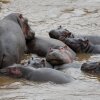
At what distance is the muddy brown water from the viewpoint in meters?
6.11

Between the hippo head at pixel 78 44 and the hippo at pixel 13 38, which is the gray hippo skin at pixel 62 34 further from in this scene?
the hippo at pixel 13 38

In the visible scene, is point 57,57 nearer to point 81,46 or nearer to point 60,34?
point 81,46

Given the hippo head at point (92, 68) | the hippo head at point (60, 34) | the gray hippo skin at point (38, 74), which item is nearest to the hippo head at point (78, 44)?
the hippo head at point (60, 34)

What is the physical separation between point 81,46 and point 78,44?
0.24 feet

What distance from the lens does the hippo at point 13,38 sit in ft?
24.5

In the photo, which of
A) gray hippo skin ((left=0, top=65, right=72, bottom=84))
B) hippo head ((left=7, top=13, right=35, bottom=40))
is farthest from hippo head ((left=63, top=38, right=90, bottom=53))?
gray hippo skin ((left=0, top=65, right=72, bottom=84))

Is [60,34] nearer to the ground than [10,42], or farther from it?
nearer to the ground

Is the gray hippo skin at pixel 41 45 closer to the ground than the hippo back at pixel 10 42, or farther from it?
closer to the ground

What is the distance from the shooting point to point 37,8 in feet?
47.1

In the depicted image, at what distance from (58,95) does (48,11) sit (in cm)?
784

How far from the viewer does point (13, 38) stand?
790 centimetres

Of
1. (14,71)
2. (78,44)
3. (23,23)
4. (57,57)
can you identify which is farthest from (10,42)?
(78,44)

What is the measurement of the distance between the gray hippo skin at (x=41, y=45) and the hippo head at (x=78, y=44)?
0.69 feet

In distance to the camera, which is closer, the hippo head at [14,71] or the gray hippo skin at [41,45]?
the hippo head at [14,71]
